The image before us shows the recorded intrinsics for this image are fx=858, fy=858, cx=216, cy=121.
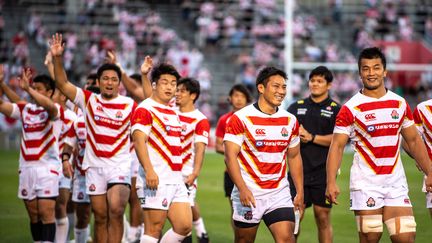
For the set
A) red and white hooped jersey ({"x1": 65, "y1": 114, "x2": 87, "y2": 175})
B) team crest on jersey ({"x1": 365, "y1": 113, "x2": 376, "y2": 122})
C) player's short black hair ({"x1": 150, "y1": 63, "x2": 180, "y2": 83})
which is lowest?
red and white hooped jersey ({"x1": 65, "y1": 114, "x2": 87, "y2": 175})

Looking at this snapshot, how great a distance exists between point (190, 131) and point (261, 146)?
8.51 ft

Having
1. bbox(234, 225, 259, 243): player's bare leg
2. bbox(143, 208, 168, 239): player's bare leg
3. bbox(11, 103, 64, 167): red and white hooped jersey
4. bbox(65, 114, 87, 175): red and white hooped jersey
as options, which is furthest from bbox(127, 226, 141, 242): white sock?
bbox(234, 225, 259, 243): player's bare leg

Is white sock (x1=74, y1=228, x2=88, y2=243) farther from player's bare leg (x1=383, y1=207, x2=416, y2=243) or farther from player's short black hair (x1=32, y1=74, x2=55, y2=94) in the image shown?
player's bare leg (x1=383, y1=207, x2=416, y2=243)

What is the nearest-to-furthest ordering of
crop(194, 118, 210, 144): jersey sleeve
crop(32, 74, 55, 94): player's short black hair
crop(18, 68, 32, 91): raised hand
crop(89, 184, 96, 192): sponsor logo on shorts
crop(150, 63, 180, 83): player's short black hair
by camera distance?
crop(150, 63, 180, 83): player's short black hair < crop(89, 184, 96, 192): sponsor logo on shorts < crop(18, 68, 32, 91): raised hand < crop(194, 118, 210, 144): jersey sleeve < crop(32, 74, 55, 94): player's short black hair

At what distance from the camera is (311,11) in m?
42.6

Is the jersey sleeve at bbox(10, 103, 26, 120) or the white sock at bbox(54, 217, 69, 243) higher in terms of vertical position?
the jersey sleeve at bbox(10, 103, 26, 120)

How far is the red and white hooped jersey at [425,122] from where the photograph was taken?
32.5 feet

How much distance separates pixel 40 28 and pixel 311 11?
44.6 ft

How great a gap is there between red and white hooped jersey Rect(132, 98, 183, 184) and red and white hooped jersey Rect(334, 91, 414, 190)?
186 cm

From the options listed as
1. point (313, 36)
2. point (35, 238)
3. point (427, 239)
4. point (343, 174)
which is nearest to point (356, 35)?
point (313, 36)

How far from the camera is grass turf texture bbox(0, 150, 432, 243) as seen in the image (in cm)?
1354

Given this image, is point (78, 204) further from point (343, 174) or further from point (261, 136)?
point (343, 174)

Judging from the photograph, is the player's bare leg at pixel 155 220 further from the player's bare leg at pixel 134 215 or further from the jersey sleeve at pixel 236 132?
the player's bare leg at pixel 134 215

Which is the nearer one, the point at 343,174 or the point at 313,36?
A: the point at 343,174
